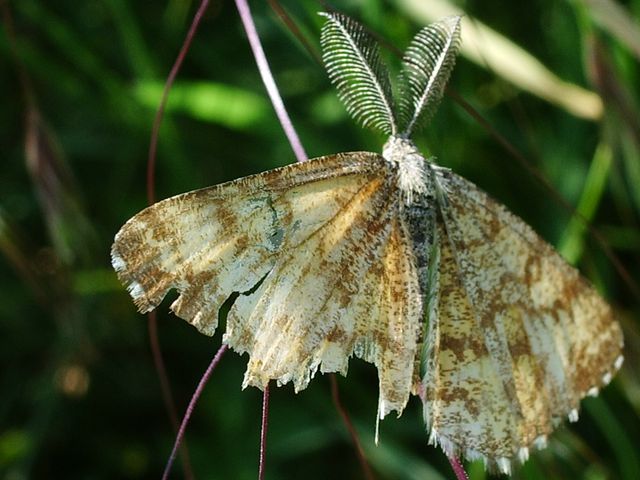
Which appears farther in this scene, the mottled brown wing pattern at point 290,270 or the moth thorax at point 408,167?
the moth thorax at point 408,167

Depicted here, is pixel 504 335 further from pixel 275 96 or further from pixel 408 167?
pixel 275 96

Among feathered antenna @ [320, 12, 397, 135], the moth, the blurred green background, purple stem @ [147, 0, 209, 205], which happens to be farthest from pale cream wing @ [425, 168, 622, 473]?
the blurred green background

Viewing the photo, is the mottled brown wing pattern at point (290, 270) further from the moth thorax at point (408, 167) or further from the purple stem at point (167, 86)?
the purple stem at point (167, 86)

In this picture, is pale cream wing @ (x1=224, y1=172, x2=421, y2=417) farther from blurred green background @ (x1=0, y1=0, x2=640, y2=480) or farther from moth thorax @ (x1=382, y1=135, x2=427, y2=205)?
blurred green background @ (x1=0, y1=0, x2=640, y2=480)

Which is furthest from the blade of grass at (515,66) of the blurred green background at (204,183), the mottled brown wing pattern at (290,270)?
the mottled brown wing pattern at (290,270)

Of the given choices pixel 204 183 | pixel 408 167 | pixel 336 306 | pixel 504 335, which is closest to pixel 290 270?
pixel 336 306

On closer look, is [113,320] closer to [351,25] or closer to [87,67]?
[87,67]

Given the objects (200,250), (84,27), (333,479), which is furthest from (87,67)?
(200,250)
